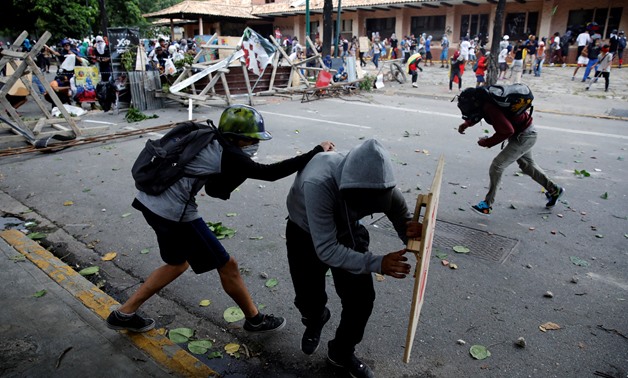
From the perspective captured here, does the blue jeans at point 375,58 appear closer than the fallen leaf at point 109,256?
No

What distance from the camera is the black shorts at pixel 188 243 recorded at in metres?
2.54

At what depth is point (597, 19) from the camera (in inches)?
938

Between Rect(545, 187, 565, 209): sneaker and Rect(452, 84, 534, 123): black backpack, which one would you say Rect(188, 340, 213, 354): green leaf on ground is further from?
Rect(545, 187, 565, 209): sneaker

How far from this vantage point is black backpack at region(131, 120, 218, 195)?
2408 millimetres

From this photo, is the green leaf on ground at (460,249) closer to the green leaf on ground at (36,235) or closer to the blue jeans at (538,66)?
the green leaf on ground at (36,235)

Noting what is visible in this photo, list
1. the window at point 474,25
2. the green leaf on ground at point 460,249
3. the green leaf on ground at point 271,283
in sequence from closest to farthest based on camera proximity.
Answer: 1. the green leaf on ground at point 271,283
2. the green leaf on ground at point 460,249
3. the window at point 474,25

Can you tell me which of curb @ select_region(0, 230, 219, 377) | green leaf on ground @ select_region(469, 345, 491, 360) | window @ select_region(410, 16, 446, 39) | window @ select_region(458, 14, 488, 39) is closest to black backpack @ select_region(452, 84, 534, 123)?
green leaf on ground @ select_region(469, 345, 491, 360)

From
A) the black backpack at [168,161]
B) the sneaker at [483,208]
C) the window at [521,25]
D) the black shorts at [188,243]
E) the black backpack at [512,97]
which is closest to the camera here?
the black backpack at [168,161]

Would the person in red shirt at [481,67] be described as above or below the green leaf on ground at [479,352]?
above

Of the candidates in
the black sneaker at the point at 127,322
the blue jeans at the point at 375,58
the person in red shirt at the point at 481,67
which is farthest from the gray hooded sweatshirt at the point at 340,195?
the blue jeans at the point at 375,58

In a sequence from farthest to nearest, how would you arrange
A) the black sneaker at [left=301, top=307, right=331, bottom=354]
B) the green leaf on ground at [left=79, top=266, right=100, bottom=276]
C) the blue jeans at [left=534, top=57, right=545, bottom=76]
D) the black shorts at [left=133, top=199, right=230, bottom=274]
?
the blue jeans at [left=534, top=57, right=545, bottom=76] < the green leaf on ground at [left=79, top=266, right=100, bottom=276] < the black sneaker at [left=301, top=307, right=331, bottom=354] < the black shorts at [left=133, top=199, right=230, bottom=274]

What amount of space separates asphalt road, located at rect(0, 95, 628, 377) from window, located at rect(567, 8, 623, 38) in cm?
2006

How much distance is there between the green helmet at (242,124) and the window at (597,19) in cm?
2732

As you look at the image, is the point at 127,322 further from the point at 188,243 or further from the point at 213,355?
the point at 188,243
